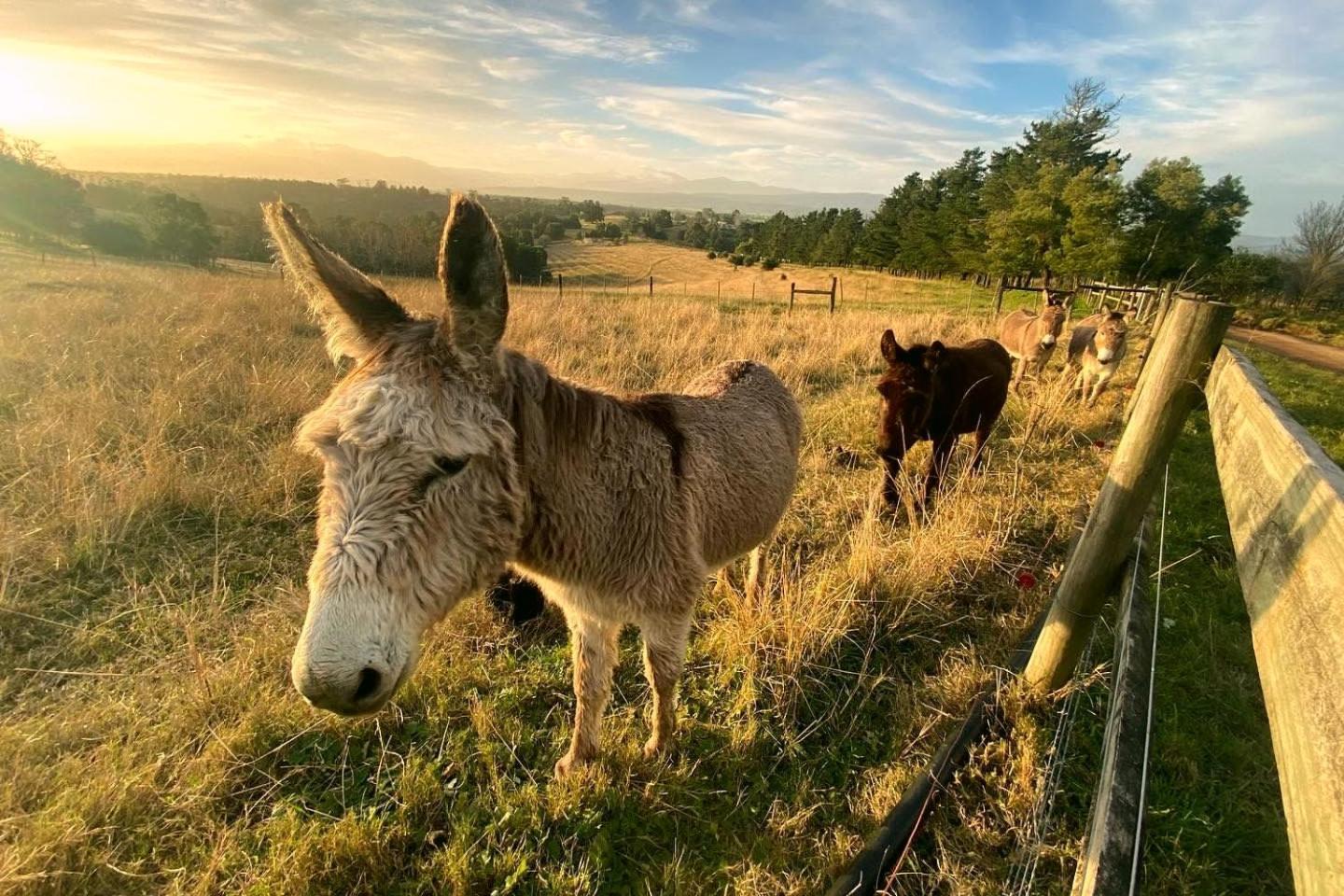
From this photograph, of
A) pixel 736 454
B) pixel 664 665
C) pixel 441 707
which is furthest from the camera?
pixel 736 454

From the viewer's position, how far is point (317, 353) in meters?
10.3

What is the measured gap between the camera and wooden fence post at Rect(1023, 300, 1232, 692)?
2.40m

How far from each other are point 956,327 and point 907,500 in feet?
45.4

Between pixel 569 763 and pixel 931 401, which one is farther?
pixel 931 401

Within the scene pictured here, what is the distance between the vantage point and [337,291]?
206 centimetres

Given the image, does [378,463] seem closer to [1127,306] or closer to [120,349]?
[120,349]

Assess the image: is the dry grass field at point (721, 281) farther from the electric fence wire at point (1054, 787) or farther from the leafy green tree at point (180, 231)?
the leafy green tree at point (180, 231)

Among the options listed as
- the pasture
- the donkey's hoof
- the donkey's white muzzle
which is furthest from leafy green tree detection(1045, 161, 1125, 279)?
the donkey's white muzzle

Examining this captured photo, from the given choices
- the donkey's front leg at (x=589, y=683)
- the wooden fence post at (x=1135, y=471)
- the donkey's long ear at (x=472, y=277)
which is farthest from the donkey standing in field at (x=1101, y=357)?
the donkey's long ear at (x=472, y=277)

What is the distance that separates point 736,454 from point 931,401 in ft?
10.0

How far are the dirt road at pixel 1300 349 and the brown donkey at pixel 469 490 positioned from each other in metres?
22.5

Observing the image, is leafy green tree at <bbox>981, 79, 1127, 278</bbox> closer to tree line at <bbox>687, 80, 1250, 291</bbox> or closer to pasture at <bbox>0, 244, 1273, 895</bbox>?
tree line at <bbox>687, 80, 1250, 291</bbox>

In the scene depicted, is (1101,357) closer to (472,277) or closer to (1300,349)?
(472,277)

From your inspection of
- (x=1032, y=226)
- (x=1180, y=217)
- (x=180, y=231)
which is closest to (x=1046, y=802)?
(x=1032, y=226)
